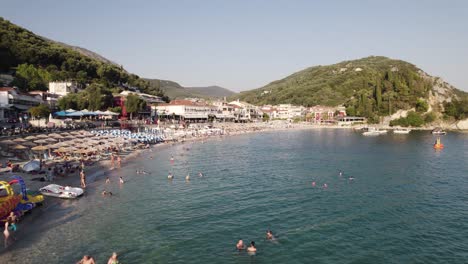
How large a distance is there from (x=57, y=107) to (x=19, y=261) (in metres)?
55.3

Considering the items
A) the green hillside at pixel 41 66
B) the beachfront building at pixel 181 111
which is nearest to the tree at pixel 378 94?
the beachfront building at pixel 181 111

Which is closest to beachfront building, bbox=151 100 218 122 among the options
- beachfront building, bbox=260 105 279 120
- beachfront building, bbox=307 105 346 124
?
beachfront building, bbox=307 105 346 124

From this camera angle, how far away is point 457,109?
118 m

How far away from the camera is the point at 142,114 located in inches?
3374

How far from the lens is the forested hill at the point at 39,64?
7262 centimetres

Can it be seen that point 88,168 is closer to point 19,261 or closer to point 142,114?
point 19,261

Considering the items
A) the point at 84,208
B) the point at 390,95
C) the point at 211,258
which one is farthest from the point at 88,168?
the point at 390,95

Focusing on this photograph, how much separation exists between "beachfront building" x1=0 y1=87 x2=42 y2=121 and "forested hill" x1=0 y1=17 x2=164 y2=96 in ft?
49.8

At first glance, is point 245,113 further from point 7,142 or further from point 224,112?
point 7,142

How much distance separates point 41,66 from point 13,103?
4217 cm

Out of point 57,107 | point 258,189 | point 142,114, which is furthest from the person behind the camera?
point 142,114

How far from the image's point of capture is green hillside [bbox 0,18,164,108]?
70812 millimetres

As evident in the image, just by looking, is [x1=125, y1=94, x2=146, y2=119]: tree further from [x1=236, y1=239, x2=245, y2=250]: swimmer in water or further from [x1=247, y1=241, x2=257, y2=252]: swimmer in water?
[x1=247, y1=241, x2=257, y2=252]: swimmer in water

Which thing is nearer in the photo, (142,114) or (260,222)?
(260,222)
